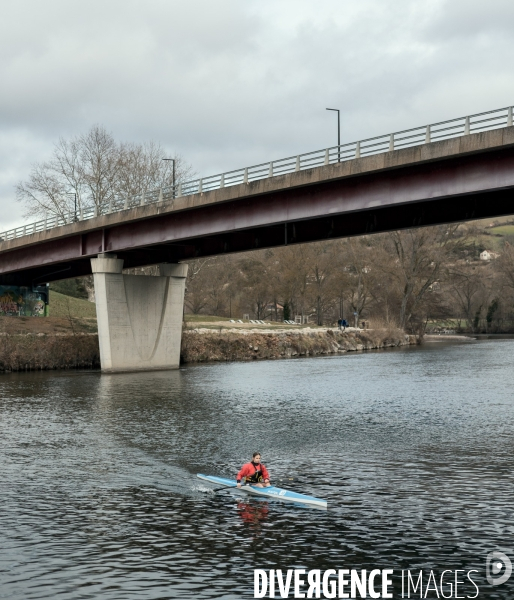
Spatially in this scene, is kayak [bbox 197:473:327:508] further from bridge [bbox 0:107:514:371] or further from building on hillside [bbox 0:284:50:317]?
building on hillside [bbox 0:284:50:317]

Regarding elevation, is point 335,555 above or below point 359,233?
below

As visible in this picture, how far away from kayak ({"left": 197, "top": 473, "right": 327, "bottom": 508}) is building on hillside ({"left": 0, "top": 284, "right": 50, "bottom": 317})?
63.7 metres

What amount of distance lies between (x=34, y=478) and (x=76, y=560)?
8.32 metres

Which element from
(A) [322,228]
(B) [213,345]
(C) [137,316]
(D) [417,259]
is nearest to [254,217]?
(A) [322,228]

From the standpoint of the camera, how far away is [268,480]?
22.1 meters

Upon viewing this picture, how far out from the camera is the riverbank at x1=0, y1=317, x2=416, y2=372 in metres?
65.4

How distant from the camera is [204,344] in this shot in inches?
2908

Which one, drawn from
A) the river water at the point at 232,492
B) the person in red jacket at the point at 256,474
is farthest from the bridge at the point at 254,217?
the person in red jacket at the point at 256,474

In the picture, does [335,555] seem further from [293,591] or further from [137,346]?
[137,346]

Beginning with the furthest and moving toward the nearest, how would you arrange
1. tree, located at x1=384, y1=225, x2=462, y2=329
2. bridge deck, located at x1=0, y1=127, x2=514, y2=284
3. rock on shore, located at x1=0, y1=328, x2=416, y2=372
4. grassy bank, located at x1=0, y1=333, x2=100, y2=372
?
tree, located at x1=384, y1=225, x2=462, y2=329 < rock on shore, located at x1=0, y1=328, x2=416, y2=372 < grassy bank, located at x1=0, y1=333, x2=100, y2=372 < bridge deck, located at x1=0, y1=127, x2=514, y2=284

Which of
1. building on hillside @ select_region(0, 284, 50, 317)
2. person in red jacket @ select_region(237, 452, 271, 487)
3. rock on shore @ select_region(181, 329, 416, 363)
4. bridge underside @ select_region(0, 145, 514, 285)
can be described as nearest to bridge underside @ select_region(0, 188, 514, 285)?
bridge underside @ select_region(0, 145, 514, 285)

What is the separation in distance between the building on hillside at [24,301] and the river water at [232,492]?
38.8 meters

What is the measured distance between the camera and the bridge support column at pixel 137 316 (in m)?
61.3

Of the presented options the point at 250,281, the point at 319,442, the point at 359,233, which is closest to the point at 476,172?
the point at 359,233
